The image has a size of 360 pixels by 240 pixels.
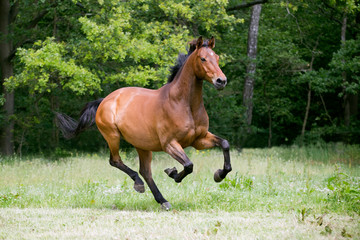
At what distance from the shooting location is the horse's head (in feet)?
Answer: 20.6

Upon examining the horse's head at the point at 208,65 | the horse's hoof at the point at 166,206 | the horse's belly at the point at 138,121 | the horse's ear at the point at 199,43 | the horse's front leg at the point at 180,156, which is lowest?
the horse's hoof at the point at 166,206

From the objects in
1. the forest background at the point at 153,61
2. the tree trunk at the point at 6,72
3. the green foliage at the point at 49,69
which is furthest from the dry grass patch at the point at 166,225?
the tree trunk at the point at 6,72

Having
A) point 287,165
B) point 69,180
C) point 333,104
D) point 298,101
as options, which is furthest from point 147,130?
point 333,104

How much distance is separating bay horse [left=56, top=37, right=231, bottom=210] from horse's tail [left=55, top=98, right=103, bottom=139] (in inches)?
21.8

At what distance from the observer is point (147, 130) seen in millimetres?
7324

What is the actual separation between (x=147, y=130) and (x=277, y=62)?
15.6m

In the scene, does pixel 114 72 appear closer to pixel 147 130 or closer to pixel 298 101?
pixel 147 130

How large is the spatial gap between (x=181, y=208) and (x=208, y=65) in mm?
2390

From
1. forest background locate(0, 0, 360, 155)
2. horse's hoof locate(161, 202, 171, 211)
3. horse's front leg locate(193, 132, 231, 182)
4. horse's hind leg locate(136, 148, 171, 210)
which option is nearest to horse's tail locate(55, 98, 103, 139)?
horse's hind leg locate(136, 148, 171, 210)

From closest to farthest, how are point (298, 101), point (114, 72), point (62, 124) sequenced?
point (62, 124) < point (114, 72) < point (298, 101)

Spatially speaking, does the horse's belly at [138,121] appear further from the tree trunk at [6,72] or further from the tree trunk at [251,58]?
the tree trunk at [251,58]

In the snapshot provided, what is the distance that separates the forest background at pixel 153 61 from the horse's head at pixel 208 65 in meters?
7.15

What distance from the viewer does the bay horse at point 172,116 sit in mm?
6750

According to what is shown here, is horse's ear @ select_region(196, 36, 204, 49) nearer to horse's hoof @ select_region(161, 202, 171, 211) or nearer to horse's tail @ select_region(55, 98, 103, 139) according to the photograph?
horse's hoof @ select_region(161, 202, 171, 211)
